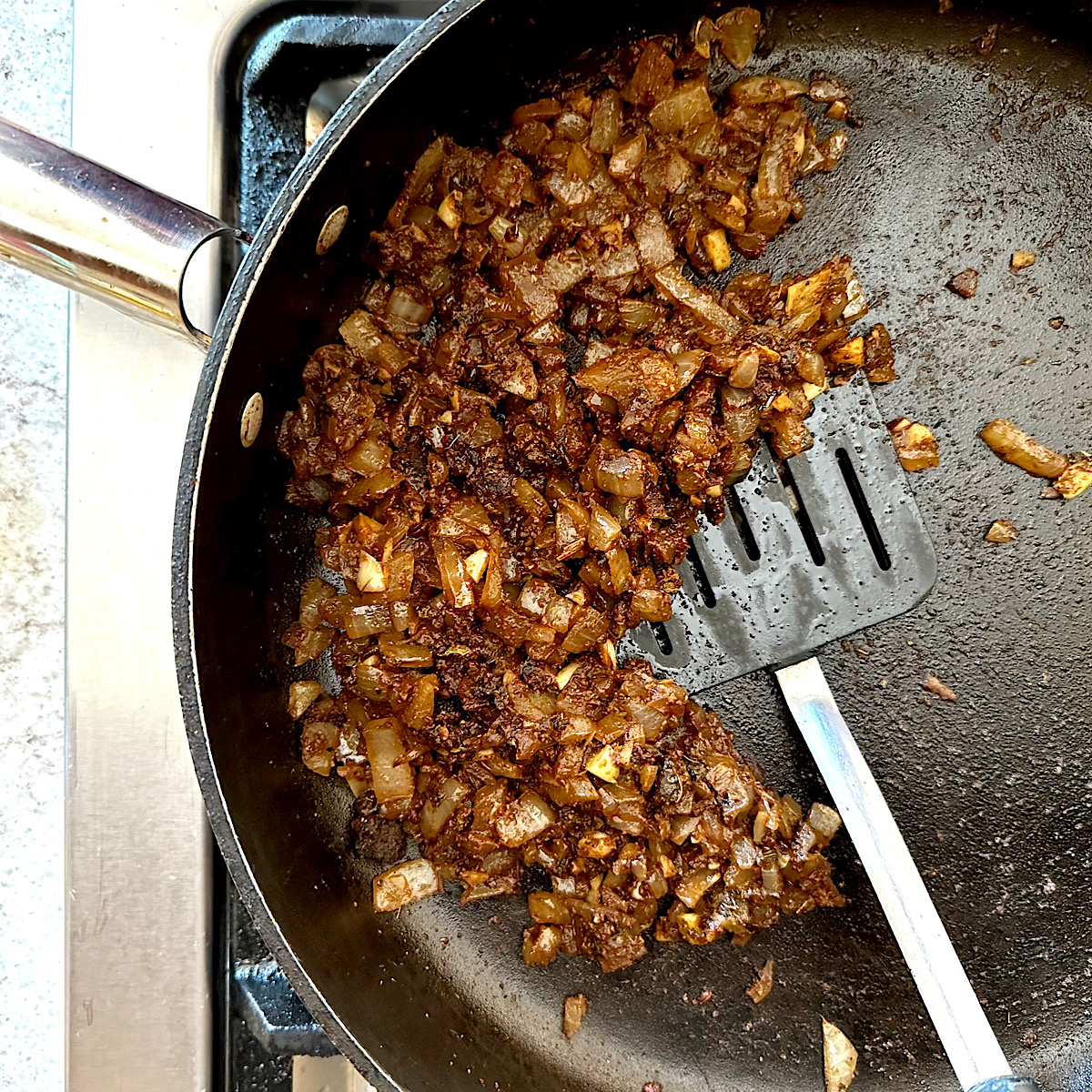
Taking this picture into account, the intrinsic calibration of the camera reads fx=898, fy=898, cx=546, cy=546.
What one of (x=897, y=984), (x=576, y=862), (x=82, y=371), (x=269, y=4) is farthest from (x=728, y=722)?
(x=269, y=4)

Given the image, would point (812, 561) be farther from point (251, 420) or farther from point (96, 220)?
point (96, 220)

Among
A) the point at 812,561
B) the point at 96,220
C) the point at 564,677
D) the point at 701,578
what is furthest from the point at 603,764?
the point at 96,220

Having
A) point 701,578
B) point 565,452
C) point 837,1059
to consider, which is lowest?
point 837,1059

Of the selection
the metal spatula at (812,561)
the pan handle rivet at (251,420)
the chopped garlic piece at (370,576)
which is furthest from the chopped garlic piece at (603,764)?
the pan handle rivet at (251,420)

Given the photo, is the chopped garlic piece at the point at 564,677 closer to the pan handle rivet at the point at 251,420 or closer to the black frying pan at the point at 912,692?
the black frying pan at the point at 912,692

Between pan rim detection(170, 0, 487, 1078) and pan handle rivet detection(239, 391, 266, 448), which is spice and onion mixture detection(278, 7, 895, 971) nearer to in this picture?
pan handle rivet detection(239, 391, 266, 448)

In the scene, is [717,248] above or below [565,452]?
above
